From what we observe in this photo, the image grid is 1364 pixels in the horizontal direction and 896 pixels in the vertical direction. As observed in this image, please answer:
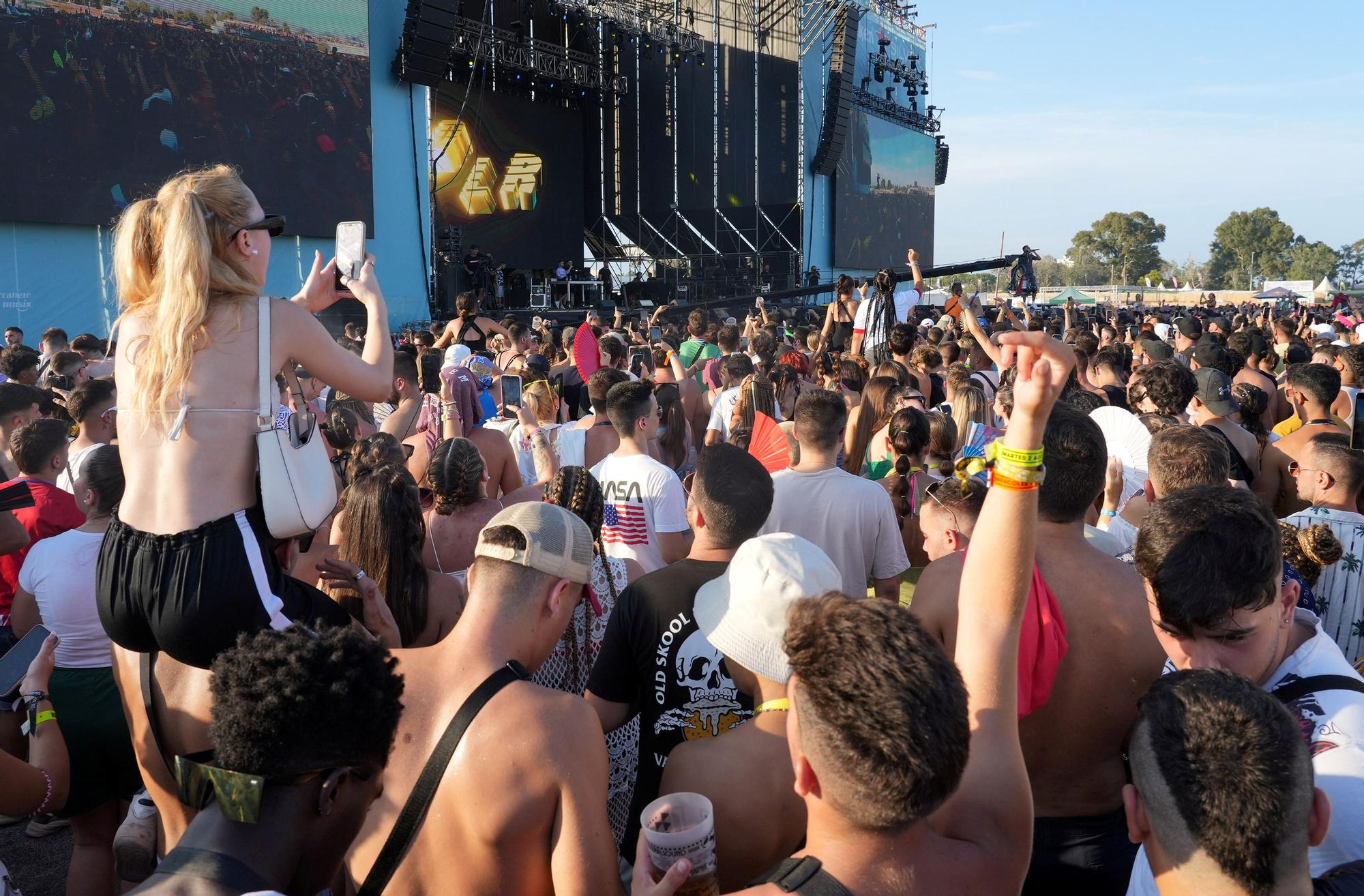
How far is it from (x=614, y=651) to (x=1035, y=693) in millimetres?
1058

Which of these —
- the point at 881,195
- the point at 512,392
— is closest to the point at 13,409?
the point at 512,392

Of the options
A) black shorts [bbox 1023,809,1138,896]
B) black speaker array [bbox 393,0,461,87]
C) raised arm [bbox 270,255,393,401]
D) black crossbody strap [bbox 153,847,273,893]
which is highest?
black speaker array [bbox 393,0,461,87]

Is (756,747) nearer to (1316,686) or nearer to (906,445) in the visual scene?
(1316,686)

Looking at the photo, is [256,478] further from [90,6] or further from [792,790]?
[90,6]

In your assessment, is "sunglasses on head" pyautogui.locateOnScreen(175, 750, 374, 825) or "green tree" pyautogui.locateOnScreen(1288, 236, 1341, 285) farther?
"green tree" pyautogui.locateOnScreen(1288, 236, 1341, 285)

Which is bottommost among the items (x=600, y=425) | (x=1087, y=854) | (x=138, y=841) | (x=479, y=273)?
(x=138, y=841)

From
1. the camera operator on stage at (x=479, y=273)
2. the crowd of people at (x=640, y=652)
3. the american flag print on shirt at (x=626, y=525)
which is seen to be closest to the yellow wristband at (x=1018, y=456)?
the crowd of people at (x=640, y=652)

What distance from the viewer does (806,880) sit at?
→ 4.12 feet

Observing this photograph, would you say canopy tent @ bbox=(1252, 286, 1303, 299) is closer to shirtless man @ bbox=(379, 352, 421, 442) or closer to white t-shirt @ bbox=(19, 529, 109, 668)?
shirtless man @ bbox=(379, 352, 421, 442)

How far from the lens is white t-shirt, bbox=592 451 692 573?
3879 mm

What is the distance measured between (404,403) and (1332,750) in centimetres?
471

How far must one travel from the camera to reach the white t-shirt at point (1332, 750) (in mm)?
1498

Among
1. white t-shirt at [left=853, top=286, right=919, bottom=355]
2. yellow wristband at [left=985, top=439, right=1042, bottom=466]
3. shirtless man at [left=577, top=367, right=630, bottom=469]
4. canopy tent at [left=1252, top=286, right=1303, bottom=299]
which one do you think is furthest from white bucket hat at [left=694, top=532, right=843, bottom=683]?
canopy tent at [left=1252, top=286, right=1303, bottom=299]

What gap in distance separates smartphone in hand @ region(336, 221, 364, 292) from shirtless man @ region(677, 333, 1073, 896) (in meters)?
1.62
